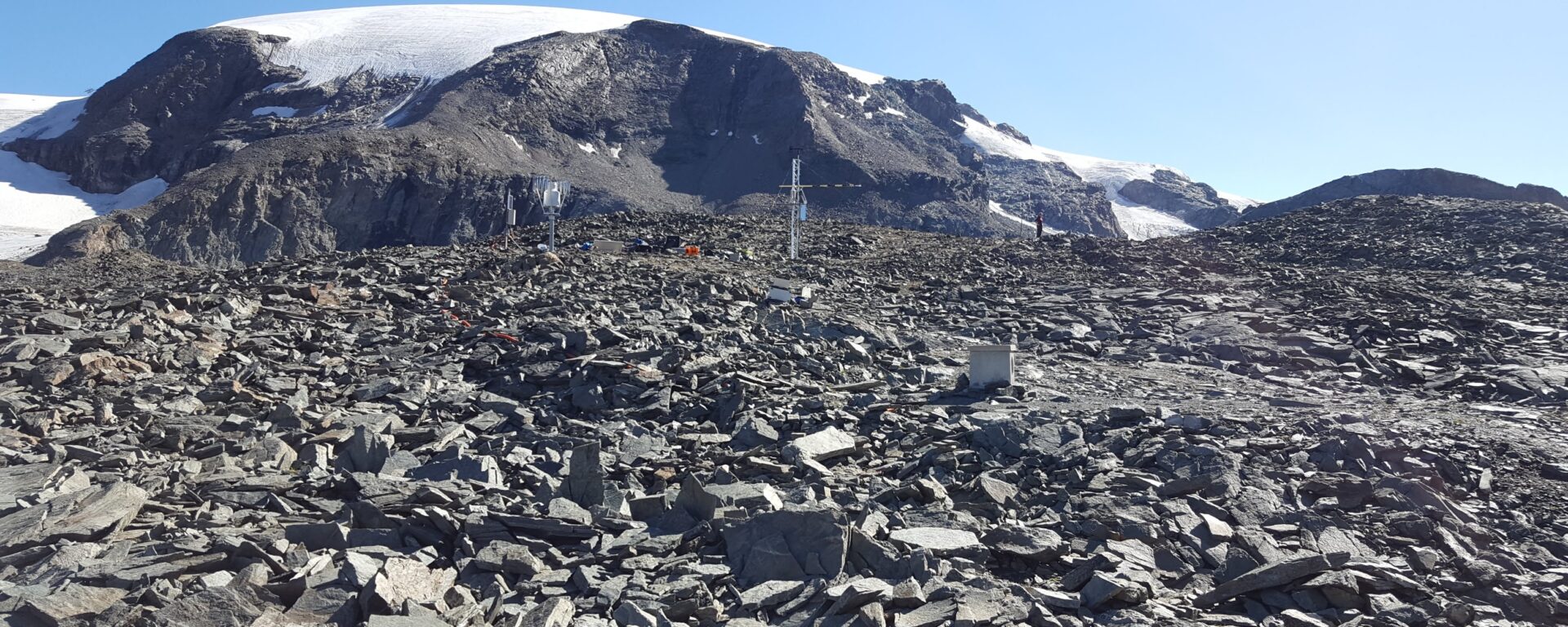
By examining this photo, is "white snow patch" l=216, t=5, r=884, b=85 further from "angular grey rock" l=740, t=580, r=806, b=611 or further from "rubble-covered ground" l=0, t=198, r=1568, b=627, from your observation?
"angular grey rock" l=740, t=580, r=806, b=611

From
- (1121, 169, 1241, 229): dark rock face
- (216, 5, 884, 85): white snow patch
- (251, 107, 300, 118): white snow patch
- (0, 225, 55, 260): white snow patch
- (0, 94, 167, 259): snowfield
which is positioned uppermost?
(216, 5, 884, 85): white snow patch

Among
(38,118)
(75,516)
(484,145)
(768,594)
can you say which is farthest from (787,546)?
(38,118)

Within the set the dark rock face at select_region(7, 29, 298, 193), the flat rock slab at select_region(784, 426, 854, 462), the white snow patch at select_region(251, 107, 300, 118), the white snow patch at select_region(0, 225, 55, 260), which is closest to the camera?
the flat rock slab at select_region(784, 426, 854, 462)

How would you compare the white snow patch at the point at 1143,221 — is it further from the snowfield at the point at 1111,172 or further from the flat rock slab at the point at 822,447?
the flat rock slab at the point at 822,447

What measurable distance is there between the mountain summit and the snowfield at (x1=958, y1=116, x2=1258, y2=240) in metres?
1.46

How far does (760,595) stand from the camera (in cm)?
566

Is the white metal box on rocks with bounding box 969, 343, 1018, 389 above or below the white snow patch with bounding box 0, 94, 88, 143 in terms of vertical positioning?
below

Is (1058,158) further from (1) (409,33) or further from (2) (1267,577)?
(2) (1267,577)

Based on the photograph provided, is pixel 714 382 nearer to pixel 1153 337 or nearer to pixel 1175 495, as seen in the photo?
pixel 1175 495

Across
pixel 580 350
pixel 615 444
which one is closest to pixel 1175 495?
pixel 615 444

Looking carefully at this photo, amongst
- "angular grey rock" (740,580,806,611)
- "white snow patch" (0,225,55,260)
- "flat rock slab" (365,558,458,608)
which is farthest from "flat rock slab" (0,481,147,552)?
"white snow patch" (0,225,55,260)

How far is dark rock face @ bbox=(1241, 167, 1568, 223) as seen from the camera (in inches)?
1895

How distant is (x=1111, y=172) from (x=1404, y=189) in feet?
196

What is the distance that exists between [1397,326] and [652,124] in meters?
60.8
